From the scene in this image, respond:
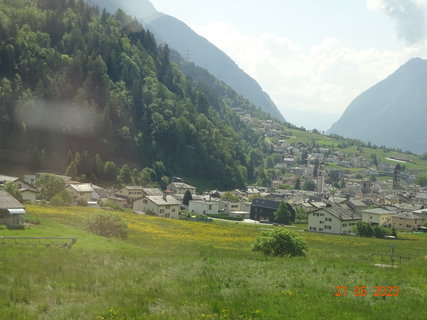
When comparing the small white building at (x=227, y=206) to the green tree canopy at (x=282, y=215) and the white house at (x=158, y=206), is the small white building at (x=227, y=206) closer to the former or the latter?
the green tree canopy at (x=282, y=215)

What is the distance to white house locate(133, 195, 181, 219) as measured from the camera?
91.3m

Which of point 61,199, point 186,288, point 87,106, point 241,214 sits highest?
point 87,106

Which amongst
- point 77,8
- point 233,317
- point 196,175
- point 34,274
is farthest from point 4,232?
point 77,8

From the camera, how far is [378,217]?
113 meters

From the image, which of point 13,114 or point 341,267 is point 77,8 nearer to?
point 13,114

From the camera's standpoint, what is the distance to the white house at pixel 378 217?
113000 mm

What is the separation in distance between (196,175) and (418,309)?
15674 centimetres

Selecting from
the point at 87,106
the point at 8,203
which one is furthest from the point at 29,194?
the point at 87,106

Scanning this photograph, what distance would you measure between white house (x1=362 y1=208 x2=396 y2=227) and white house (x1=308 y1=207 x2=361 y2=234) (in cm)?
2165

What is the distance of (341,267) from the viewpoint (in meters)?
27.1
